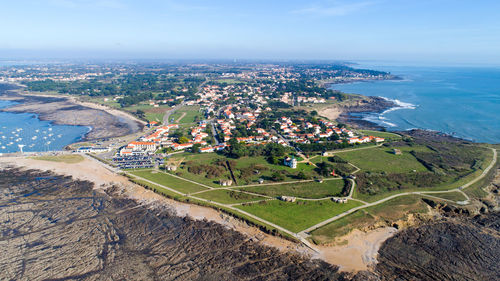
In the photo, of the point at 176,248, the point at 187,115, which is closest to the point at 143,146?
the point at 176,248

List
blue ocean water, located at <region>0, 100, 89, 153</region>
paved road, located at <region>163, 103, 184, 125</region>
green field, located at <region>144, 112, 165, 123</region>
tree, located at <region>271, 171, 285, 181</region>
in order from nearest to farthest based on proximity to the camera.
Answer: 1. tree, located at <region>271, 171, 285, 181</region>
2. blue ocean water, located at <region>0, 100, 89, 153</region>
3. paved road, located at <region>163, 103, 184, 125</region>
4. green field, located at <region>144, 112, 165, 123</region>

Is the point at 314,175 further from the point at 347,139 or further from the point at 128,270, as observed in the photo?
the point at 128,270

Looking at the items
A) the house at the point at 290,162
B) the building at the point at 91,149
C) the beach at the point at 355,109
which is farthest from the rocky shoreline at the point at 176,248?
the beach at the point at 355,109

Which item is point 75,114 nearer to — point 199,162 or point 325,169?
point 199,162

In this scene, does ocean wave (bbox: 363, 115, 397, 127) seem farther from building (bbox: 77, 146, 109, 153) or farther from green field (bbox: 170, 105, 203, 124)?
building (bbox: 77, 146, 109, 153)

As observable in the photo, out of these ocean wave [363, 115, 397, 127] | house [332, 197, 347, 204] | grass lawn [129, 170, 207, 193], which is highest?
ocean wave [363, 115, 397, 127]

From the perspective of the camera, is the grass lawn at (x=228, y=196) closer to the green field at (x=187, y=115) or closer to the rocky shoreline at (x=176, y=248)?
the rocky shoreline at (x=176, y=248)

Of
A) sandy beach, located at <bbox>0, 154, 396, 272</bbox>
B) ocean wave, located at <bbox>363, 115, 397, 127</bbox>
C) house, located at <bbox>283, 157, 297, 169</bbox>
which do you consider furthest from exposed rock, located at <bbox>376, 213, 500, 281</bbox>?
ocean wave, located at <bbox>363, 115, 397, 127</bbox>
